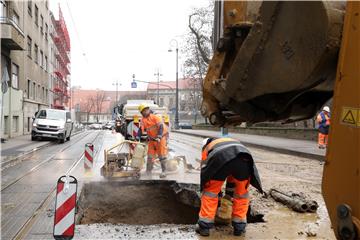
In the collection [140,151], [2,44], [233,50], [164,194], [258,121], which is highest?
[2,44]

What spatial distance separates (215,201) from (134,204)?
3431 mm

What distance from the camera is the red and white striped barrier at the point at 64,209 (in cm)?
467

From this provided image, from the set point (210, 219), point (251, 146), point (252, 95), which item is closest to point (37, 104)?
point (251, 146)

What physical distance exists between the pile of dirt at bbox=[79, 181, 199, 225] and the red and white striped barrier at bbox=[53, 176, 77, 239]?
8.88ft

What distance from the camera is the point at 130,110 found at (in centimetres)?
2419

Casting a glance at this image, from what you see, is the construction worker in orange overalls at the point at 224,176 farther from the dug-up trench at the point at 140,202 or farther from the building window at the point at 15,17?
the building window at the point at 15,17

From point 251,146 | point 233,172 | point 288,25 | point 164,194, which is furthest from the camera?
point 251,146

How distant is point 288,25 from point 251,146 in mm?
19538

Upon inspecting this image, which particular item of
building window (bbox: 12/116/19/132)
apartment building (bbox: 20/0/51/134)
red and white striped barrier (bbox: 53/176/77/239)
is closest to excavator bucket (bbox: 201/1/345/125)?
red and white striped barrier (bbox: 53/176/77/239)

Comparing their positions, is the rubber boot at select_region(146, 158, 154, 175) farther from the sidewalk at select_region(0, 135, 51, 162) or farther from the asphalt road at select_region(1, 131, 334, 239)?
the sidewalk at select_region(0, 135, 51, 162)

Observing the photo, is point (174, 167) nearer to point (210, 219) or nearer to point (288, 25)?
point (210, 219)

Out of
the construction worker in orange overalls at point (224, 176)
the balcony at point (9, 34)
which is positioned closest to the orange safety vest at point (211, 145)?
the construction worker in orange overalls at point (224, 176)

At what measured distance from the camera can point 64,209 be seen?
15.6 ft

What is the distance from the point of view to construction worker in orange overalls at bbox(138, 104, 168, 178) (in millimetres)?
9953
